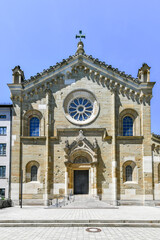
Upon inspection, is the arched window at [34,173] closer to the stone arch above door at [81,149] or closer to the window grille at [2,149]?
the window grille at [2,149]

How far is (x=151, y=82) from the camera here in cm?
2803

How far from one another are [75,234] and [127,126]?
1769 cm

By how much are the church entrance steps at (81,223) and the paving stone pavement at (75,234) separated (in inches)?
23.3

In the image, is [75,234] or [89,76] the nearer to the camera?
[75,234]

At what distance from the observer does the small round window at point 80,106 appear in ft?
93.5

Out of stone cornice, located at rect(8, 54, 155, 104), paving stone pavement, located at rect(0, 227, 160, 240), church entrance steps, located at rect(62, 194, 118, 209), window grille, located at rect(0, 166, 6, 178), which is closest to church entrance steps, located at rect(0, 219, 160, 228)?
paving stone pavement, located at rect(0, 227, 160, 240)

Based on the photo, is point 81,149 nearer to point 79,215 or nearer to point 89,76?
point 89,76

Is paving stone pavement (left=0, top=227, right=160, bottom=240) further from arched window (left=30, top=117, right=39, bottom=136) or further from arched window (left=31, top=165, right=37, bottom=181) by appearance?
arched window (left=30, top=117, right=39, bottom=136)

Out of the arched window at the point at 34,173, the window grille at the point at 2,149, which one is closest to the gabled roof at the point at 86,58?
the window grille at the point at 2,149

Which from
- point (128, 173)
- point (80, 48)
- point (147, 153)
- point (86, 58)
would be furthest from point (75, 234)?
point (80, 48)

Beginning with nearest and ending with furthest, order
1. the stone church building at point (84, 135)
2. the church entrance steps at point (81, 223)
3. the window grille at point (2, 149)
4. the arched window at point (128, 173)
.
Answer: the church entrance steps at point (81, 223) → the stone church building at point (84, 135) → the arched window at point (128, 173) → the window grille at point (2, 149)

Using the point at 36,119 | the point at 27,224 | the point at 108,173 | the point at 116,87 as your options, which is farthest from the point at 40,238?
the point at 116,87

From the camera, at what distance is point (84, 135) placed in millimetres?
27688

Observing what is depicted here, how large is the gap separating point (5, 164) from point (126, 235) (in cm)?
1852
